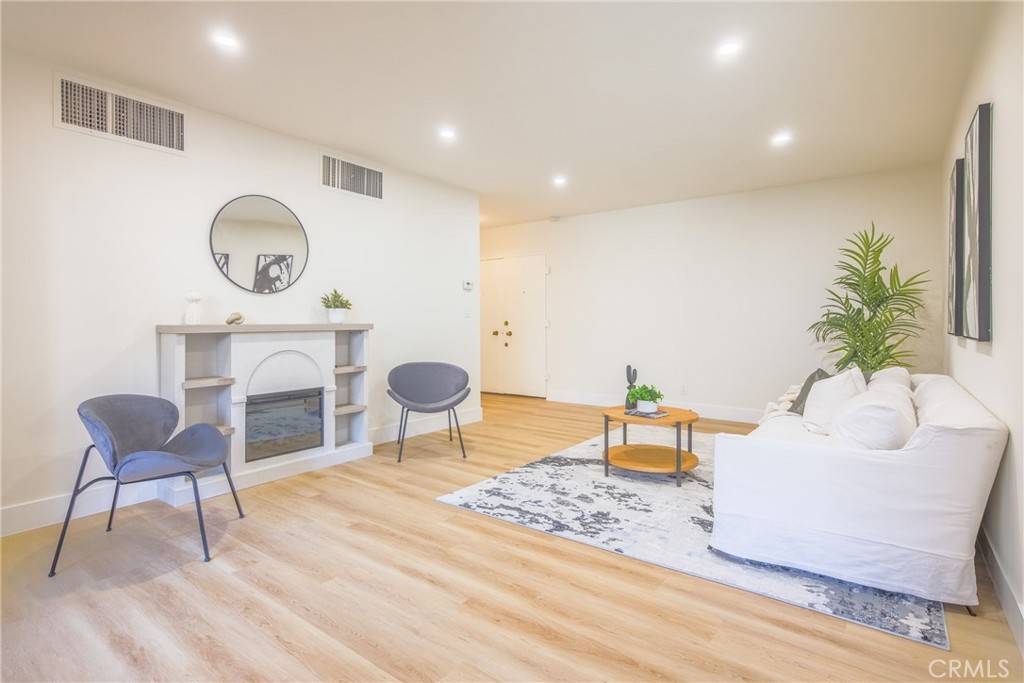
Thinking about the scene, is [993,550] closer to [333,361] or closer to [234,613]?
[234,613]

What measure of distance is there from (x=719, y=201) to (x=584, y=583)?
Result: 507 cm

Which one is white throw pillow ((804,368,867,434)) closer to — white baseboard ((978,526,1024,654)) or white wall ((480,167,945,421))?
white baseboard ((978,526,1024,654))

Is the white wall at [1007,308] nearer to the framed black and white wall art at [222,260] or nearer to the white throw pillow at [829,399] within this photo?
the white throw pillow at [829,399]

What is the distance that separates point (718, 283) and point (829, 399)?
3.01 m

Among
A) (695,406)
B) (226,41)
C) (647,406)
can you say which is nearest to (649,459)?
(647,406)

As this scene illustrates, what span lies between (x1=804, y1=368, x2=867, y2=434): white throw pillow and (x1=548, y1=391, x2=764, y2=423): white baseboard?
6.70ft

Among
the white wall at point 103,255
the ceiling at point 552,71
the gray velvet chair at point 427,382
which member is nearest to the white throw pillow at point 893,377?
the ceiling at point 552,71

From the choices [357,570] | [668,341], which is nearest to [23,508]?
[357,570]

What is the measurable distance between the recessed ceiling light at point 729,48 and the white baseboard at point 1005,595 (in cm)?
274

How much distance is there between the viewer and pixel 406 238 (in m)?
4.98

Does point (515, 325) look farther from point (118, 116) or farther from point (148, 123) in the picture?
point (118, 116)

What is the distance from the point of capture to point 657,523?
2791 millimetres

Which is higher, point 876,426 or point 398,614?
point 876,426

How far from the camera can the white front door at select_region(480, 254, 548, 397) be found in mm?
7395
